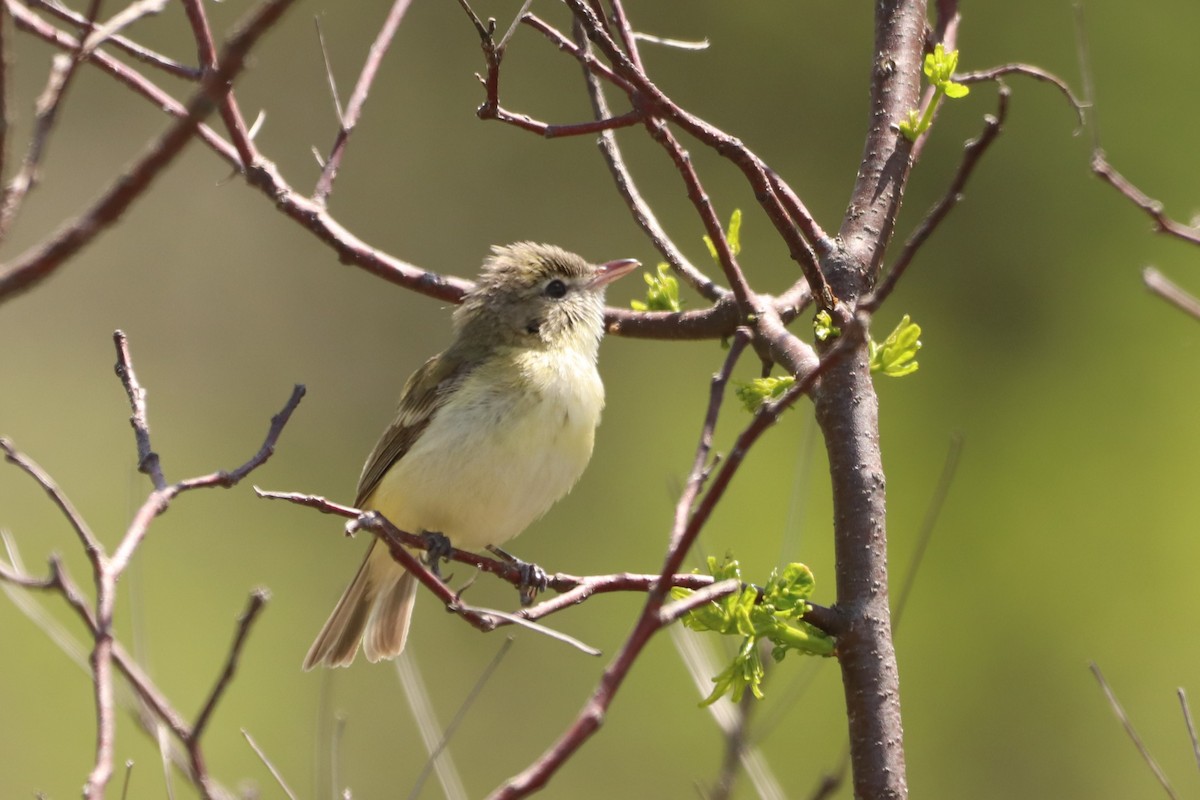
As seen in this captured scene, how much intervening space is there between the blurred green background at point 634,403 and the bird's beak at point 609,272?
1.90 m

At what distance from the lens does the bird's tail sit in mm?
3926

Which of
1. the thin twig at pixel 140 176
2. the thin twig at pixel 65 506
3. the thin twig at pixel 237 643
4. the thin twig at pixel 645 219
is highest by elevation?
the thin twig at pixel 645 219

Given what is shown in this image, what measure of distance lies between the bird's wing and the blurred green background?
221 cm

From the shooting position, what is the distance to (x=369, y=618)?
157 inches

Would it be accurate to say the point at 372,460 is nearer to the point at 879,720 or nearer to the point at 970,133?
the point at 879,720

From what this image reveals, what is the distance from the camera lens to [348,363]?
27.3 ft

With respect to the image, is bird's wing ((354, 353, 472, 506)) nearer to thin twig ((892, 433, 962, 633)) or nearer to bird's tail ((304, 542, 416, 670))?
bird's tail ((304, 542, 416, 670))

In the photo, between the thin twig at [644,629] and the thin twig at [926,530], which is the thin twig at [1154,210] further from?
the thin twig at [926,530]

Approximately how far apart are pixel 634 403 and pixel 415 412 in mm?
3818

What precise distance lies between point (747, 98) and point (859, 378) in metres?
5.89

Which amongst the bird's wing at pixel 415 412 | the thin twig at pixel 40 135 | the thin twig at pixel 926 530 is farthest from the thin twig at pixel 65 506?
the bird's wing at pixel 415 412

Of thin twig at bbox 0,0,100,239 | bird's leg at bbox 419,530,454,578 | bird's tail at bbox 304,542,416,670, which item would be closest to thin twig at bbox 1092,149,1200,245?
thin twig at bbox 0,0,100,239

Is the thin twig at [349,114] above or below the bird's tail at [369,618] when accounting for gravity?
above

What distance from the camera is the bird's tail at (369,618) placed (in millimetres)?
3926
